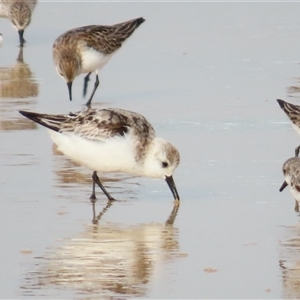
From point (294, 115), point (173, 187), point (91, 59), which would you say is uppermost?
point (91, 59)

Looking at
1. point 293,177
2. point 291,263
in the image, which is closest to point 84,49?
point 293,177

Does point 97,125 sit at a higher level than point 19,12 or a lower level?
lower

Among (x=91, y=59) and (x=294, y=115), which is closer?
(x=294, y=115)

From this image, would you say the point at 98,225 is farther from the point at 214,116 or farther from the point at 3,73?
the point at 3,73

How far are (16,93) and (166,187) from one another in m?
A: 5.22

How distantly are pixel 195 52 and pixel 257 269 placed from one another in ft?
35.7

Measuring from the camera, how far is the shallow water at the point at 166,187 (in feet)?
27.3

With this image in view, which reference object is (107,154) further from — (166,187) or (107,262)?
(107,262)

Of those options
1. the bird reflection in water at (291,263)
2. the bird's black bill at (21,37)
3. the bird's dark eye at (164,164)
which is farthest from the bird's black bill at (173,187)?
the bird's black bill at (21,37)

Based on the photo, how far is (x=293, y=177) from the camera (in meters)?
10.4

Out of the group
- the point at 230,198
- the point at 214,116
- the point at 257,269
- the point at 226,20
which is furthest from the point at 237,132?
the point at 226,20

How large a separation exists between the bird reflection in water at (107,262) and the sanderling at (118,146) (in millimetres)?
776

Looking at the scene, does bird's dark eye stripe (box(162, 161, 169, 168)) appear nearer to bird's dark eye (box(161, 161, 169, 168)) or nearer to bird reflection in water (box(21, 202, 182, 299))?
bird's dark eye (box(161, 161, 169, 168))

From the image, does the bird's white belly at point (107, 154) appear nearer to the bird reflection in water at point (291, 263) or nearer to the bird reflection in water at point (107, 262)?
the bird reflection in water at point (107, 262)
